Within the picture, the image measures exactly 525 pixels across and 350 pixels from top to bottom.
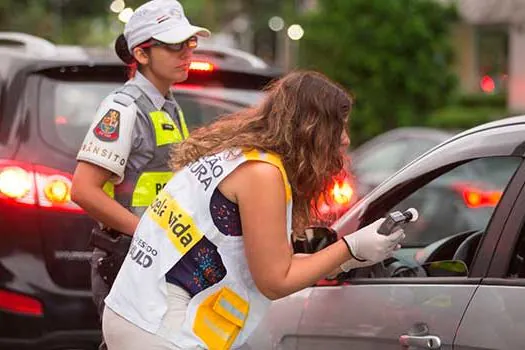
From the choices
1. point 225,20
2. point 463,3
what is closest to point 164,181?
point 463,3

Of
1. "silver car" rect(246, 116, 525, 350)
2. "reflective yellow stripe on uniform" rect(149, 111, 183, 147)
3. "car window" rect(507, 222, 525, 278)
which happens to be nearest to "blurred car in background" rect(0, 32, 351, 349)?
"silver car" rect(246, 116, 525, 350)

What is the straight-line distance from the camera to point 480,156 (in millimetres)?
4355

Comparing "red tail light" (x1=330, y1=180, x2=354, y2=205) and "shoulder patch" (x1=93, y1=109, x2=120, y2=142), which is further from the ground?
"shoulder patch" (x1=93, y1=109, x2=120, y2=142)

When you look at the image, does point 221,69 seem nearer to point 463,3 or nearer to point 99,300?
point 99,300

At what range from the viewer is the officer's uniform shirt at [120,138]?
15.3 feet

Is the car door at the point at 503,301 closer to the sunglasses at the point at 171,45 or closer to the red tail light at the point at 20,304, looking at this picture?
the sunglasses at the point at 171,45

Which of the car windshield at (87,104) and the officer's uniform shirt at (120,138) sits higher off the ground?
the officer's uniform shirt at (120,138)

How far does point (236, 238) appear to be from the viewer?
12.6 feet

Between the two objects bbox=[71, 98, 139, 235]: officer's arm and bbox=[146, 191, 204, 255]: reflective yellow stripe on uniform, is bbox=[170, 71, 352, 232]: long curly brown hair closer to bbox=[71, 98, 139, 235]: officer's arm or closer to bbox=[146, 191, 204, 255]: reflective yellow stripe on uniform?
bbox=[146, 191, 204, 255]: reflective yellow stripe on uniform

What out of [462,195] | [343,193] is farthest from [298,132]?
[462,195]

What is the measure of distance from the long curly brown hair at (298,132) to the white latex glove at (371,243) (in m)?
0.21

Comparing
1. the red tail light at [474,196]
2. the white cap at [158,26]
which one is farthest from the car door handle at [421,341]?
the red tail light at [474,196]

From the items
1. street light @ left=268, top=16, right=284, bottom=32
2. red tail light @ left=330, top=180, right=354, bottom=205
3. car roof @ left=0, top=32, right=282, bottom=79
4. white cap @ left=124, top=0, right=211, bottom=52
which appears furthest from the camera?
street light @ left=268, top=16, right=284, bottom=32

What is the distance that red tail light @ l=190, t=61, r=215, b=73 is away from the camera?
6457mm
